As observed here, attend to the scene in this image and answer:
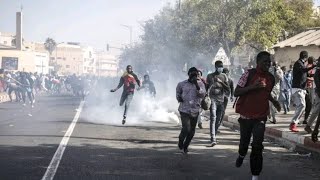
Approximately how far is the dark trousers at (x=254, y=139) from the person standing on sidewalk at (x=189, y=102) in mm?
2232

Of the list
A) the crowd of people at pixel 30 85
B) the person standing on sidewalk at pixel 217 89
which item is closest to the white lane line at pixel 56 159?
the person standing on sidewalk at pixel 217 89

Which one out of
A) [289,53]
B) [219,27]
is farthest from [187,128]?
[219,27]

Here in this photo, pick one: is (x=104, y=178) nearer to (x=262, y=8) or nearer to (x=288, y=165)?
(x=288, y=165)

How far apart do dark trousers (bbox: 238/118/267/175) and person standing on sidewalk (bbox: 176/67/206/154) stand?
2232mm

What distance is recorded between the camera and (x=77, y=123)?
555 inches

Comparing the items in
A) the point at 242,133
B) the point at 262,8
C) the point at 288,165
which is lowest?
the point at 288,165

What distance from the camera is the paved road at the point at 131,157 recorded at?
21.8ft

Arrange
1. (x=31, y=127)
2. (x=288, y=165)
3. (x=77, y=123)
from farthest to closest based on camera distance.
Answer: (x=77, y=123), (x=31, y=127), (x=288, y=165)

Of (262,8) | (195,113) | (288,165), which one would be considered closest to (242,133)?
(288,165)

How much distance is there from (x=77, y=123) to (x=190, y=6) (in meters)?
18.3

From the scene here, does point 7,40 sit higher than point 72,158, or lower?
higher

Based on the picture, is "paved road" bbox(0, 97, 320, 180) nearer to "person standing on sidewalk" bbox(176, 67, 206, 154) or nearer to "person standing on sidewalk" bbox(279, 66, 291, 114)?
"person standing on sidewalk" bbox(176, 67, 206, 154)

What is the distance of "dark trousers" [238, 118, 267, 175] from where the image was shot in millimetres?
6087

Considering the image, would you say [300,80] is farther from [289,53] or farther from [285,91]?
[289,53]
